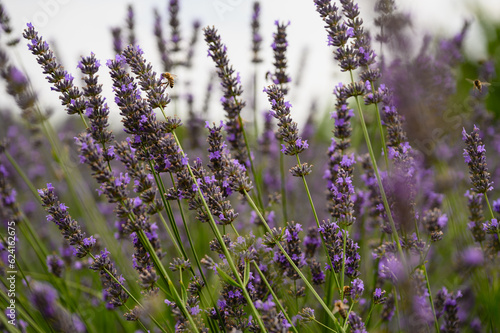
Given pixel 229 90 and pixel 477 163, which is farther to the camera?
pixel 229 90

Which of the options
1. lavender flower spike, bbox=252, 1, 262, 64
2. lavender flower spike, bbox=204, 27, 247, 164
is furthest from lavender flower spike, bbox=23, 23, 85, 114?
lavender flower spike, bbox=252, 1, 262, 64

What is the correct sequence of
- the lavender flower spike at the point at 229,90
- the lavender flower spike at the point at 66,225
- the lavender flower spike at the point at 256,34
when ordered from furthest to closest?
the lavender flower spike at the point at 256,34
the lavender flower spike at the point at 229,90
the lavender flower spike at the point at 66,225

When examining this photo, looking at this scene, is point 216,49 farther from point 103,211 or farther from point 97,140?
point 103,211

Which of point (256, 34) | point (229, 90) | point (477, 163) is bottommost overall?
point (477, 163)

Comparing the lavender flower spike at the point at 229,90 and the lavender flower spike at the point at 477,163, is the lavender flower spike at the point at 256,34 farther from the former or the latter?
the lavender flower spike at the point at 477,163

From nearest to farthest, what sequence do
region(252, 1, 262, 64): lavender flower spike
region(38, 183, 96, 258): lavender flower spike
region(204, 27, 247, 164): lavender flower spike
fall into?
region(38, 183, 96, 258): lavender flower spike < region(204, 27, 247, 164): lavender flower spike < region(252, 1, 262, 64): lavender flower spike

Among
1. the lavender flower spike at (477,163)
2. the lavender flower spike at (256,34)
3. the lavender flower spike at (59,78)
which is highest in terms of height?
the lavender flower spike at (256,34)

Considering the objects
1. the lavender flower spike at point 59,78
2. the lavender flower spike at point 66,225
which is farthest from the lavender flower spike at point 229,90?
the lavender flower spike at point 66,225

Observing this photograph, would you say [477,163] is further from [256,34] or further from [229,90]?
[256,34]

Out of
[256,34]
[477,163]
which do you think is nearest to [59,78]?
[256,34]

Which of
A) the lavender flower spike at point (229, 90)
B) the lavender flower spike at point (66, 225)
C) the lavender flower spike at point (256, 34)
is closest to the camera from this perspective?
the lavender flower spike at point (66, 225)

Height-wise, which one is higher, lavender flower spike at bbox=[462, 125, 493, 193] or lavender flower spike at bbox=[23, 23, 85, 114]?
lavender flower spike at bbox=[23, 23, 85, 114]

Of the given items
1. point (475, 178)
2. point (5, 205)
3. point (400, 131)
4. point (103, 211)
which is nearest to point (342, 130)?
point (400, 131)

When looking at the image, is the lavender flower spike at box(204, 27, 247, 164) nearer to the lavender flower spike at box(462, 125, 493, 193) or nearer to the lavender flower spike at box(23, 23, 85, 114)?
the lavender flower spike at box(23, 23, 85, 114)
